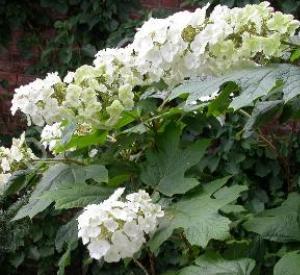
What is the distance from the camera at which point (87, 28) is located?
3.39 m

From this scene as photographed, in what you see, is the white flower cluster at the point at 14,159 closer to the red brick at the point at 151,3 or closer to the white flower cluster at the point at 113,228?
the white flower cluster at the point at 113,228

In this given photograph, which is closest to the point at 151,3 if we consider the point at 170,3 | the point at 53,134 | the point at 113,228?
the point at 170,3

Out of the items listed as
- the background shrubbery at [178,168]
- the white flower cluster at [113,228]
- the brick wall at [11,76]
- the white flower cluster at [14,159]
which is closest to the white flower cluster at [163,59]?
the background shrubbery at [178,168]

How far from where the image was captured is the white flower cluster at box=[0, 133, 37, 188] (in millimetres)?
1621

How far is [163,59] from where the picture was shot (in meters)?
1.27

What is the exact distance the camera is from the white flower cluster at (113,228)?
1.08 metres

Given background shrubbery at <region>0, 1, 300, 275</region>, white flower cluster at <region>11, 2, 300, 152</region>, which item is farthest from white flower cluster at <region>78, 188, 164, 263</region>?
white flower cluster at <region>11, 2, 300, 152</region>

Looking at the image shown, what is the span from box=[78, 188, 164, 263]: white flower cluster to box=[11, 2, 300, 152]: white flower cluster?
0.29 metres

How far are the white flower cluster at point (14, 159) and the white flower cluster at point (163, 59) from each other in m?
0.18

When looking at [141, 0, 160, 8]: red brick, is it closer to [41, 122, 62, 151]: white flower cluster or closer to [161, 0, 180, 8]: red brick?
[161, 0, 180, 8]: red brick

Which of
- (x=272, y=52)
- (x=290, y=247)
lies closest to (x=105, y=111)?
(x=272, y=52)

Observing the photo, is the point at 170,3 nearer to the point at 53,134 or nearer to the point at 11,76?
the point at 11,76

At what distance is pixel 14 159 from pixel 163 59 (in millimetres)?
593

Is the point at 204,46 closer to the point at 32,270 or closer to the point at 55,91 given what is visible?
the point at 55,91
